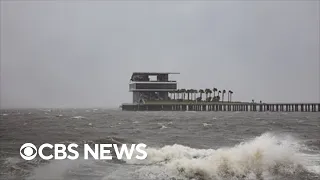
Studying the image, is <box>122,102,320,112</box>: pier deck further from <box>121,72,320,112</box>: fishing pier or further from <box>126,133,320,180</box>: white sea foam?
<box>126,133,320,180</box>: white sea foam

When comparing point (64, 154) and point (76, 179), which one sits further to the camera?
point (64, 154)

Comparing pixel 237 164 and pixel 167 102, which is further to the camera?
pixel 167 102

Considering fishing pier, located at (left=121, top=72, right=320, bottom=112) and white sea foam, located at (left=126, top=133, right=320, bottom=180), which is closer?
white sea foam, located at (left=126, top=133, right=320, bottom=180)

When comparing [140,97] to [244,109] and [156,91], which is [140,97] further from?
[244,109]

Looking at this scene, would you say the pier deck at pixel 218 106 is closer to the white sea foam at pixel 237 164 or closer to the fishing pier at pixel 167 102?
the fishing pier at pixel 167 102

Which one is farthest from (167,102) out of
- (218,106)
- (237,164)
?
(237,164)

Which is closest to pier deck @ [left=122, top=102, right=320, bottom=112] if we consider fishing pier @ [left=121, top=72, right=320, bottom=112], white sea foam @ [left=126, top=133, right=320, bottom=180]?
fishing pier @ [left=121, top=72, right=320, bottom=112]

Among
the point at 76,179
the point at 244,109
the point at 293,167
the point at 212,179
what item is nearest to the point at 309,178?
the point at 293,167

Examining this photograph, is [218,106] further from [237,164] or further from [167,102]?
[237,164]

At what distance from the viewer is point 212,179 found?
1551 centimetres

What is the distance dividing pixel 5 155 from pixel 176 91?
5626 inches

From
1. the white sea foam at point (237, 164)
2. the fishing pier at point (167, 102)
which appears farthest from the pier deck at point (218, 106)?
the white sea foam at point (237, 164)

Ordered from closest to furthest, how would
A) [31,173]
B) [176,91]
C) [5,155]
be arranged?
[31,173]
[5,155]
[176,91]

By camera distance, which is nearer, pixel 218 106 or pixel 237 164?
pixel 237 164
